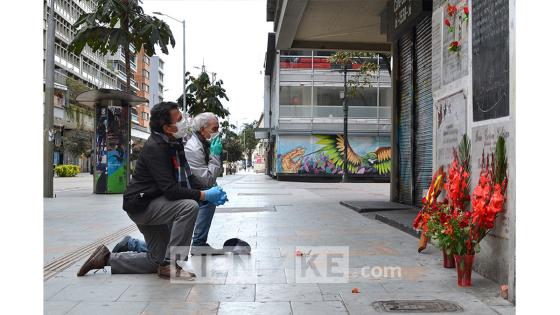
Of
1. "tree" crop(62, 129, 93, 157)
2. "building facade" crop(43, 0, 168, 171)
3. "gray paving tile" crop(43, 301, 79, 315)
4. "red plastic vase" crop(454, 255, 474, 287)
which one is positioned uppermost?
"building facade" crop(43, 0, 168, 171)

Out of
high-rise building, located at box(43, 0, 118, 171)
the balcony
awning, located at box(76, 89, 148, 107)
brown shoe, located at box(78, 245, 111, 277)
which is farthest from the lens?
high-rise building, located at box(43, 0, 118, 171)

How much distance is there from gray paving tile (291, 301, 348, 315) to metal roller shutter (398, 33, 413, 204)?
342 inches

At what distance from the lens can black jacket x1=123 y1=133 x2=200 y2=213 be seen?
5371mm

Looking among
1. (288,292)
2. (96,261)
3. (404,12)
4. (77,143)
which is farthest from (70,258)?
(77,143)

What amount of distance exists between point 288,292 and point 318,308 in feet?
1.86

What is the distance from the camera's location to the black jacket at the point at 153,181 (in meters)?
5.37

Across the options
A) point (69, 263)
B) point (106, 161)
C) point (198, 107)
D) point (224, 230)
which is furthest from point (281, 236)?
point (198, 107)

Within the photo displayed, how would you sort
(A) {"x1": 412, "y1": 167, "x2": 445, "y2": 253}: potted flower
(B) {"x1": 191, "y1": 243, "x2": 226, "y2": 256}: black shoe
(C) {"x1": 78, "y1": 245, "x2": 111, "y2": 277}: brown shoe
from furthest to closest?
(B) {"x1": 191, "y1": 243, "x2": 226, "y2": 256}: black shoe, (A) {"x1": 412, "y1": 167, "x2": 445, "y2": 253}: potted flower, (C) {"x1": 78, "y1": 245, "x2": 111, "y2": 277}: brown shoe

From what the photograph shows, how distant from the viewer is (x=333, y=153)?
3988 cm

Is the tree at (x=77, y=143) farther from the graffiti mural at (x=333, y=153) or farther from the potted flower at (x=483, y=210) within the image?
the potted flower at (x=483, y=210)

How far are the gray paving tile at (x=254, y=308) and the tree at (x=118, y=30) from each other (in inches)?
555

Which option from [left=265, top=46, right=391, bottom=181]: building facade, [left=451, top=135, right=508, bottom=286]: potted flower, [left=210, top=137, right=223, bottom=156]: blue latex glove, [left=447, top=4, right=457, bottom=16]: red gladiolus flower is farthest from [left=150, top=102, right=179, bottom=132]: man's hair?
[left=265, top=46, right=391, bottom=181]: building facade

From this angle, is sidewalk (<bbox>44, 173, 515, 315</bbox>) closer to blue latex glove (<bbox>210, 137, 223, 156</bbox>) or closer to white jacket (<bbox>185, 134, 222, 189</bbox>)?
white jacket (<bbox>185, 134, 222, 189</bbox>)

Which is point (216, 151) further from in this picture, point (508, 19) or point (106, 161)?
point (106, 161)
